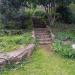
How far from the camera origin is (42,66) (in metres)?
13.3

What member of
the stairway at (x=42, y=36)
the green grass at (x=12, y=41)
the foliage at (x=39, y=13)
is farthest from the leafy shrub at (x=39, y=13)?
the green grass at (x=12, y=41)

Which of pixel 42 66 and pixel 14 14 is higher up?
pixel 14 14

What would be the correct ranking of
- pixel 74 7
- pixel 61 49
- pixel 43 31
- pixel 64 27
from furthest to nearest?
1. pixel 74 7
2. pixel 64 27
3. pixel 43 31
4. pixel 61 49

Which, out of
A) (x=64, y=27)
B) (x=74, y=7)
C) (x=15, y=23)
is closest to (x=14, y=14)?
(x=15, y=23)

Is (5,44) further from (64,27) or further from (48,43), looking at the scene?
(64,27)

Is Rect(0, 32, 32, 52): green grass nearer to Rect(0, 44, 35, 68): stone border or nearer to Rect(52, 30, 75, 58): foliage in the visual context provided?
Rect(0, 44, 35, 68): stone border

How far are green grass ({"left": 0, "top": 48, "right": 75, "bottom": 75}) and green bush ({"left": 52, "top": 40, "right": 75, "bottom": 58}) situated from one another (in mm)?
277

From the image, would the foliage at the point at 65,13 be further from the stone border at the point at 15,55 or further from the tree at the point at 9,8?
the stone border at the point at 15,55

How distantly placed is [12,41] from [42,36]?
8.38 ft

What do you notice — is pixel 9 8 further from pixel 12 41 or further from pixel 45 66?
pixel 45 66

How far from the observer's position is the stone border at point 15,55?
1287 centimetres

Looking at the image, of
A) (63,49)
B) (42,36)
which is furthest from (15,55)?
(42,36)

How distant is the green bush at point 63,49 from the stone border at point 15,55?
145 cm

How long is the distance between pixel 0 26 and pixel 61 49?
19.2 feet
